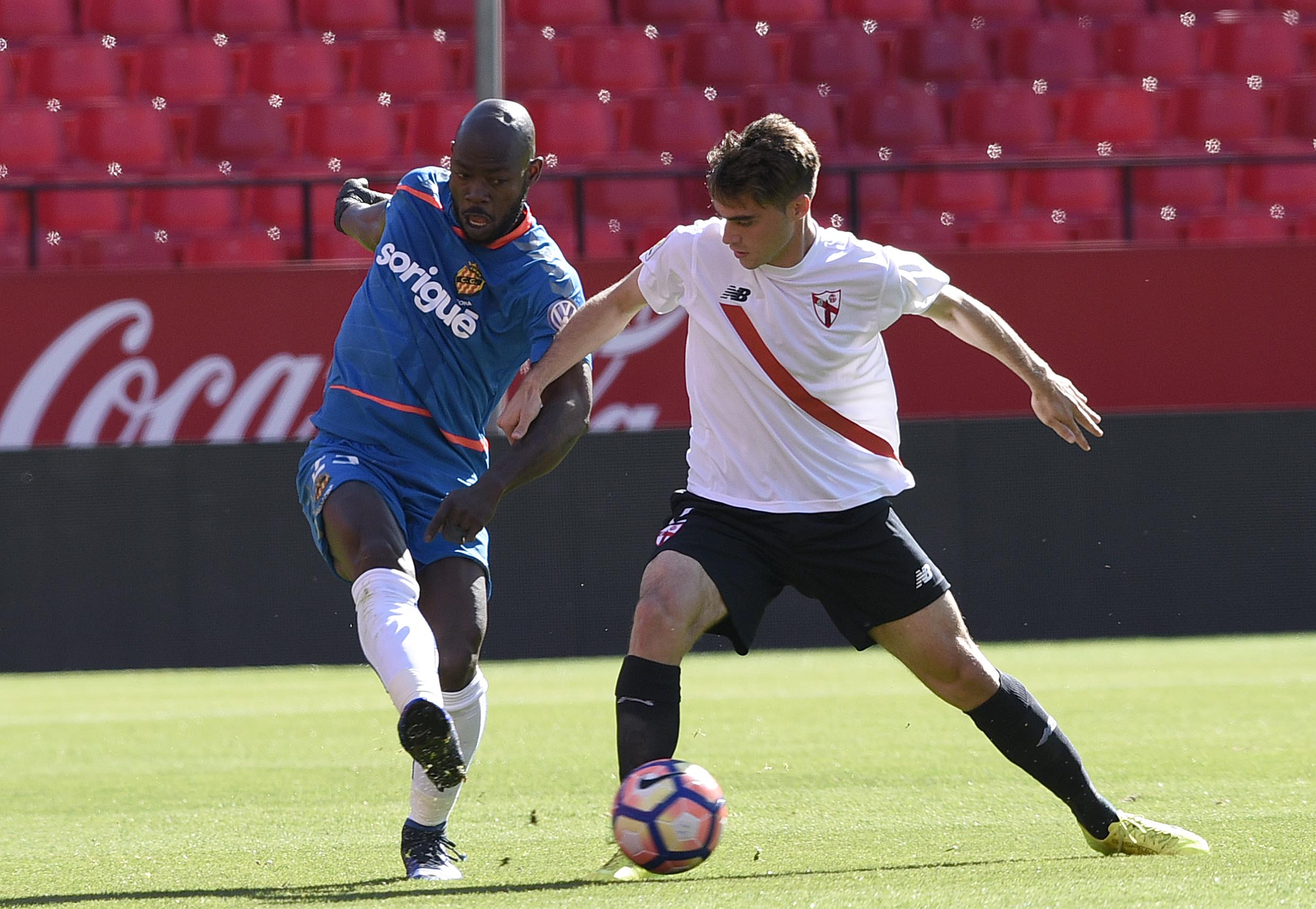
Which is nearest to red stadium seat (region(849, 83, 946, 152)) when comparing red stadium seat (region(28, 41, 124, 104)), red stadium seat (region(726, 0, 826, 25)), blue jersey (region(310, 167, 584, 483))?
red stadium seat (region(726, 0, 826, 25))

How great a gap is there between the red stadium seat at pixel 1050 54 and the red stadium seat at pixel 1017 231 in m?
2.42

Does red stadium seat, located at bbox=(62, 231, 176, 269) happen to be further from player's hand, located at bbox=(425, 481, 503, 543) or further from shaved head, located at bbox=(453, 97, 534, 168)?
player's hand, located at bbox=(425, 481, 503, 543)

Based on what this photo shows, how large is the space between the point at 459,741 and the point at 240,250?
11.3 meters

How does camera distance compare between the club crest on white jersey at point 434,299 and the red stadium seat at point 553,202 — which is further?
the red stadium seat at point 553,202

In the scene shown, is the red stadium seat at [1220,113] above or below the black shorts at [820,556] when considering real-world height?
above

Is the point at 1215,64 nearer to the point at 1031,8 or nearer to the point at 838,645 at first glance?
the point at 1031,8

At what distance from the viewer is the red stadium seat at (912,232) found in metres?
15.2

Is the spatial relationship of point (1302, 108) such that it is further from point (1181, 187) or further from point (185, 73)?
point (185, 73)

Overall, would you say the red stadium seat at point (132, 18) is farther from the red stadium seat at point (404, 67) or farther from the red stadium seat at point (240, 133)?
the red stadium seat at point (404, 67)

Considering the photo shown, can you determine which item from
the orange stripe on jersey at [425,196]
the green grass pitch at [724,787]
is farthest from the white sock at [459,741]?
the orange stripe on jersey at [425,196]

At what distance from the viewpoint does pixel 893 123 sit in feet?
56.0

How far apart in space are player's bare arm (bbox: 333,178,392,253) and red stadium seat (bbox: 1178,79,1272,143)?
13.0 meters

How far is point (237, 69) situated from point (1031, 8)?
766 centimetres

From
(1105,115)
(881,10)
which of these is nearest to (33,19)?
(881,10)
